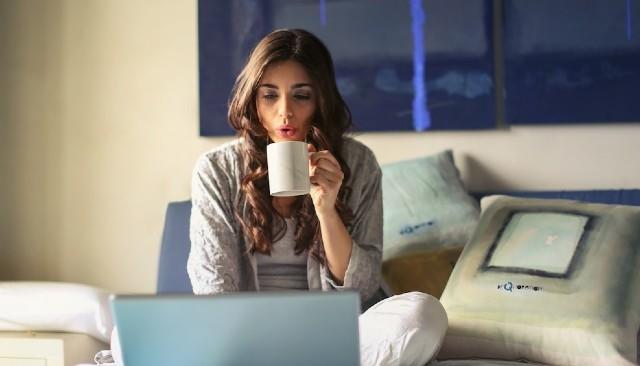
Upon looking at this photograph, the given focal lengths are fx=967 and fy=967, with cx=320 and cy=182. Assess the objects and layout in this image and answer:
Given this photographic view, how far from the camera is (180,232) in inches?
114

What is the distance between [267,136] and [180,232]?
681 mm

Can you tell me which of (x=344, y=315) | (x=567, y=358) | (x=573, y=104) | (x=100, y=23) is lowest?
(x=567, y=358)

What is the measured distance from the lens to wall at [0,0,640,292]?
10.4ft

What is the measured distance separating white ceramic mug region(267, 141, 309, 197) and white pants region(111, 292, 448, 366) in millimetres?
299

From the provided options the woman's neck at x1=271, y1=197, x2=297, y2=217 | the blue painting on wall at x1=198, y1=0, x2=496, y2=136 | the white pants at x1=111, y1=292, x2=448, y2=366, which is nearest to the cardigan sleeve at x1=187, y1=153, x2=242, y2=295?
the woman's neck at x1=271, y1=197, x2=297, y2=217

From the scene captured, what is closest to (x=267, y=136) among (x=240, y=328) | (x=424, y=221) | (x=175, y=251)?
(x=424, y=221)

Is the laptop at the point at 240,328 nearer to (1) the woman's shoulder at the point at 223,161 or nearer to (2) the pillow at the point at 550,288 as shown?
(2) the pillow at the point at 550,288

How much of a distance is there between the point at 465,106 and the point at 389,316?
→ 115cm

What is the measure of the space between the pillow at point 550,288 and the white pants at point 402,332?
0.82ft

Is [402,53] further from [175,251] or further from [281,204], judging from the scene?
[175,251]

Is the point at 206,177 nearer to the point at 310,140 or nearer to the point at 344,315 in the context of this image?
the point at 310,140

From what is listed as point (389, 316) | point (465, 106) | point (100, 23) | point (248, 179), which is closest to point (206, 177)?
point (248, 179)

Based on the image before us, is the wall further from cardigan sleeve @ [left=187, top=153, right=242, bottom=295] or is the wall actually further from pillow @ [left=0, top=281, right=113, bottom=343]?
cardigan sleeve @ [left=187, top=153, right=242, bottom=295]

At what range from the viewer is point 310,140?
231 cm
